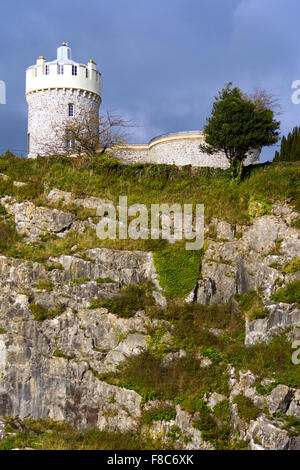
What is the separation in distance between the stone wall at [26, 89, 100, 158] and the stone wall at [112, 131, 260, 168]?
5521mm

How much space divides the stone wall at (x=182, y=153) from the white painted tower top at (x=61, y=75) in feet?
23.6

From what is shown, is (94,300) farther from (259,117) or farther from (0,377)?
(259,117)

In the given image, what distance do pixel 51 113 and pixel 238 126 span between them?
17505 millimetres

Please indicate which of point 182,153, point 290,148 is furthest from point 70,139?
point 290,148

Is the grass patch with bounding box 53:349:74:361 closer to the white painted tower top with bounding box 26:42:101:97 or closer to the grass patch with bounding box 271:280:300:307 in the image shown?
the grass patch with bounding box 271:280:300:307

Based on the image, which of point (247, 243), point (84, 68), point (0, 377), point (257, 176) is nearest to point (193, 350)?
A: point (247, 243)

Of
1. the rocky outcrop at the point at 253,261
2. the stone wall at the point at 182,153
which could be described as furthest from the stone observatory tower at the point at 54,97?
the rocky outcrop at the point at 253,261

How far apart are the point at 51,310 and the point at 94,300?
1.97 meters

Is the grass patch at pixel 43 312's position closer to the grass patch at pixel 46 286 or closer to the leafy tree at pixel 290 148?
the grass patch at pixel 46 286

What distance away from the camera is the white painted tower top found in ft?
131

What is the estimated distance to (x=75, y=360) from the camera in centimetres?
2077

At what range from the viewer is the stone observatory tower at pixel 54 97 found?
1572 inches

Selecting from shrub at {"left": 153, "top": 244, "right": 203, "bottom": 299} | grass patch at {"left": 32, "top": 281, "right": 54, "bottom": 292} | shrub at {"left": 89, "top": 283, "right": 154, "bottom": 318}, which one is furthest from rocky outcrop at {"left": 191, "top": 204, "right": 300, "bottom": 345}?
grass patch at {"left": 32, "top": 281, "right": 54, "bottom": 292}

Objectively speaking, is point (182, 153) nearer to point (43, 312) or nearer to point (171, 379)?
point (43, 312)
